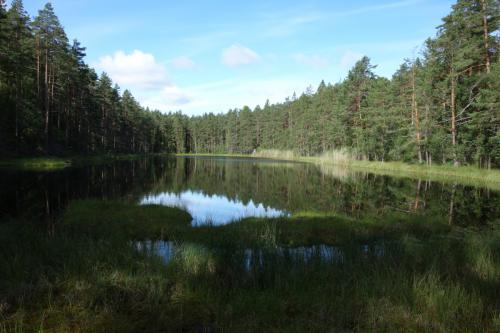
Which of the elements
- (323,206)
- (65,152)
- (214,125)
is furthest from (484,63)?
(214,125)

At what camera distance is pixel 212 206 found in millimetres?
17594

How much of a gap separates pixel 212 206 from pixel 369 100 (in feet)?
151

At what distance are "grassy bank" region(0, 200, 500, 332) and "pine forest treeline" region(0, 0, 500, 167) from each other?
90.2ft

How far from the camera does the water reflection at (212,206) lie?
14.4 metres

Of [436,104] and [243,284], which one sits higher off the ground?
[436,104]

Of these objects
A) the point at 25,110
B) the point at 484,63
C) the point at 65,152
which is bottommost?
the point at 65,152

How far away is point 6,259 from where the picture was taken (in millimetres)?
5727

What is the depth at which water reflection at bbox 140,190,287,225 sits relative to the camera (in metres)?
14.4

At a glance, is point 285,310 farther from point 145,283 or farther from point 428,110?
point 428,110

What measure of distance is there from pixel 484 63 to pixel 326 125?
42.1 m

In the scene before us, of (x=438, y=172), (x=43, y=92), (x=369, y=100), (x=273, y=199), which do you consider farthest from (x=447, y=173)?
(x=43, y=92)

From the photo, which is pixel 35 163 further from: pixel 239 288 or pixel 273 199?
pixel 239 288

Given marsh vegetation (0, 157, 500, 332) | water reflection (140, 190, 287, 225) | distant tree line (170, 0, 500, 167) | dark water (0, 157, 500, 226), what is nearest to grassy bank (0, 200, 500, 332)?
marsh vegetation (0, 157, 500, 332)

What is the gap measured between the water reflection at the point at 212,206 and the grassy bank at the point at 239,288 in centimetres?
602
